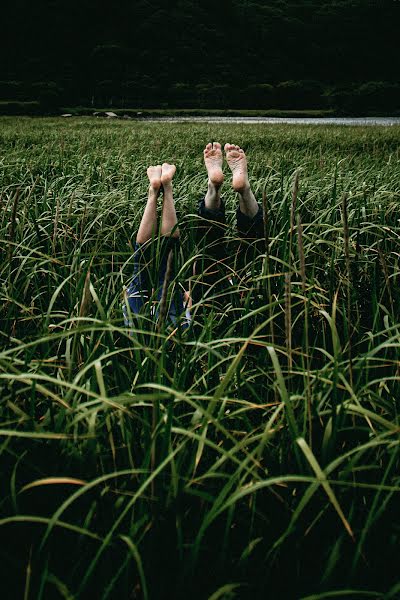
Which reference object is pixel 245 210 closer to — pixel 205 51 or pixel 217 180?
pixel 217 180

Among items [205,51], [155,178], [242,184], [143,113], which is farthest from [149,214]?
[205,51]

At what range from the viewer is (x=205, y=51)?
64562mm

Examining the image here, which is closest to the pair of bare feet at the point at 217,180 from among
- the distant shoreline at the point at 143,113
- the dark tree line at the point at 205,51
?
the distant shoreline at the point at 143,113

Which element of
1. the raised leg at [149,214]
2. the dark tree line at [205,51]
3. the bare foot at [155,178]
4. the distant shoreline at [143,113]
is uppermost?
the dark tree line at [205,51]

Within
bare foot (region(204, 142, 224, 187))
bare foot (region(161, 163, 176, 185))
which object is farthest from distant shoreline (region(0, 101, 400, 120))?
bare foot (region(161, 163, 176, 185))

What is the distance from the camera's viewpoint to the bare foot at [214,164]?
7.74 ft

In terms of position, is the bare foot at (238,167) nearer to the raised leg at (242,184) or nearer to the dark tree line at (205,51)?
the raised leg at (242,184)

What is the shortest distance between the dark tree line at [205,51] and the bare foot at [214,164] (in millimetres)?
45264

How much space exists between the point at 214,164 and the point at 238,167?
0.14m

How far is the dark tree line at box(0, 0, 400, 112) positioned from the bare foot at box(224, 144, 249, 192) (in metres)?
45.4

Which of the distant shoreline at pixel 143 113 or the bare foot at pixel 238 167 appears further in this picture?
the distant shoreline at pixel 143 113

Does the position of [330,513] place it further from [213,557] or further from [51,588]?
[51,588]

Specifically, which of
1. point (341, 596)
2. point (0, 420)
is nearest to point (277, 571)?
point (341, 596)

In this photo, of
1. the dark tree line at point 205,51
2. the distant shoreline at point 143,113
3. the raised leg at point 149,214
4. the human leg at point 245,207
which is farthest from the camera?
the dark tree line at point 205,51
